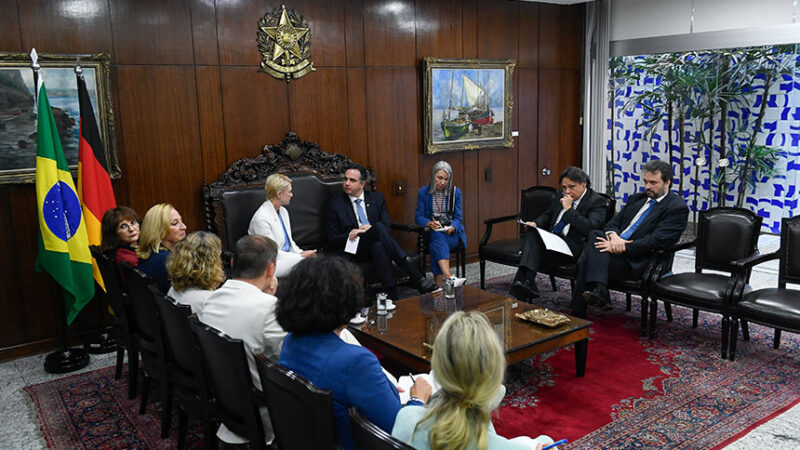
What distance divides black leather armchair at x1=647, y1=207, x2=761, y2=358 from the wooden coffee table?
3.01 feet

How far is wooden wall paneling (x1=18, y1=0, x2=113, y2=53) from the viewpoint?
4801 mm

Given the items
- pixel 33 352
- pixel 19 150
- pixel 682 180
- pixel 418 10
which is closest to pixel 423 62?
pixel 418 10

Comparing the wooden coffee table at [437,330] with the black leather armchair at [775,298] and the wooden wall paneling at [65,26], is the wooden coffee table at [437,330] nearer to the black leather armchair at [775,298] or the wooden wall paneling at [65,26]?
the black leather armchair at [775,298]

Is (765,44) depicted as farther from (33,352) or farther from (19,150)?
(33,352)

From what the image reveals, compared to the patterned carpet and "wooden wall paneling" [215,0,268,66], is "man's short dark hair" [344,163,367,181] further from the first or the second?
the patterned carpet

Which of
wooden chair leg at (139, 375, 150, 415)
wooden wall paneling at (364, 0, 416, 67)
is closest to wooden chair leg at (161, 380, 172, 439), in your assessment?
wooden chair leg at (139, 375, 150, 415)

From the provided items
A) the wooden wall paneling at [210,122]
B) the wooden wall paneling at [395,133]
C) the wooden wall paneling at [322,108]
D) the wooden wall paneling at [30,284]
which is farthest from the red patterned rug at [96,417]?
the wooden wall paneling at [395,133]

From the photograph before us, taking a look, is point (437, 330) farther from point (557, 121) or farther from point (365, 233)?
point (557, 121)

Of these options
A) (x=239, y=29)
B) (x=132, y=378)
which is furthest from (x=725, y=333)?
(x=239, y=29)

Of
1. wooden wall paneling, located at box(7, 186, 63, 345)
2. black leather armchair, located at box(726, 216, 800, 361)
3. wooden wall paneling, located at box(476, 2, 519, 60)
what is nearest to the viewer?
black leather armchair, located at box(726, 216, 800, 361)

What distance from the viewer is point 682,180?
7.35 meters

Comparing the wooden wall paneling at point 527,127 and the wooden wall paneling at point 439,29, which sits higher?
the wooden wall paneling at point 439,29

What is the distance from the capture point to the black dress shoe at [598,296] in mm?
5133

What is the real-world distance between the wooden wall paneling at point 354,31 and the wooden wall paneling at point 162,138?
1591 millimetres
